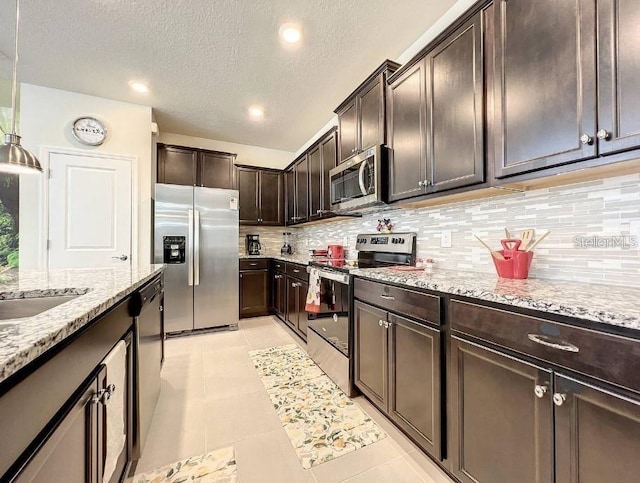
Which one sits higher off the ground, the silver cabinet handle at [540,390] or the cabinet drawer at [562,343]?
the cabinet drawer at [562,343]

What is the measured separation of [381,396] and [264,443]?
73cm

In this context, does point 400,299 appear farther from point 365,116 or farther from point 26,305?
point 26,305

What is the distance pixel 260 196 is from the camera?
4410 mm

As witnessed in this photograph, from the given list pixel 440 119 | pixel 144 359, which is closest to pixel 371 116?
pixel 440 119

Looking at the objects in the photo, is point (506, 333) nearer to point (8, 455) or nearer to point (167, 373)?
point (8, 455)

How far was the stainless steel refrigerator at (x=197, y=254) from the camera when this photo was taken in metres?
3.31

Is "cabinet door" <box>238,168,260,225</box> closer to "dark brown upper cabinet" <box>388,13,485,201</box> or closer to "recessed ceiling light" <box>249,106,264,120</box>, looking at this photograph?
"recessed ceiling light" <box>249,106,264,120</box>

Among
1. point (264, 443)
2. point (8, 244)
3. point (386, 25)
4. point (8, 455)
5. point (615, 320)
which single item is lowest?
point (264, 443)

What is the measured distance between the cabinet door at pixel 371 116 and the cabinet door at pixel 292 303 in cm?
172

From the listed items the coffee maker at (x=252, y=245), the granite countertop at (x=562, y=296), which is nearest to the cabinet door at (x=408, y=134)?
the granite countertop at (x=562, y=296)

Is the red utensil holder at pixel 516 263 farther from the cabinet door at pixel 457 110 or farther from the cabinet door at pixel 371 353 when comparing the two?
the cabinet door at pixel 371 353

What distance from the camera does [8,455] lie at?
0.48 meters

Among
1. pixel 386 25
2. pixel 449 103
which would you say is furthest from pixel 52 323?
pixel 386 25

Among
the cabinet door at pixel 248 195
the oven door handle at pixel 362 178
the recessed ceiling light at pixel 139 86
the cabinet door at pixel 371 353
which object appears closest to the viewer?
the cabinet door at pixel 371 353
